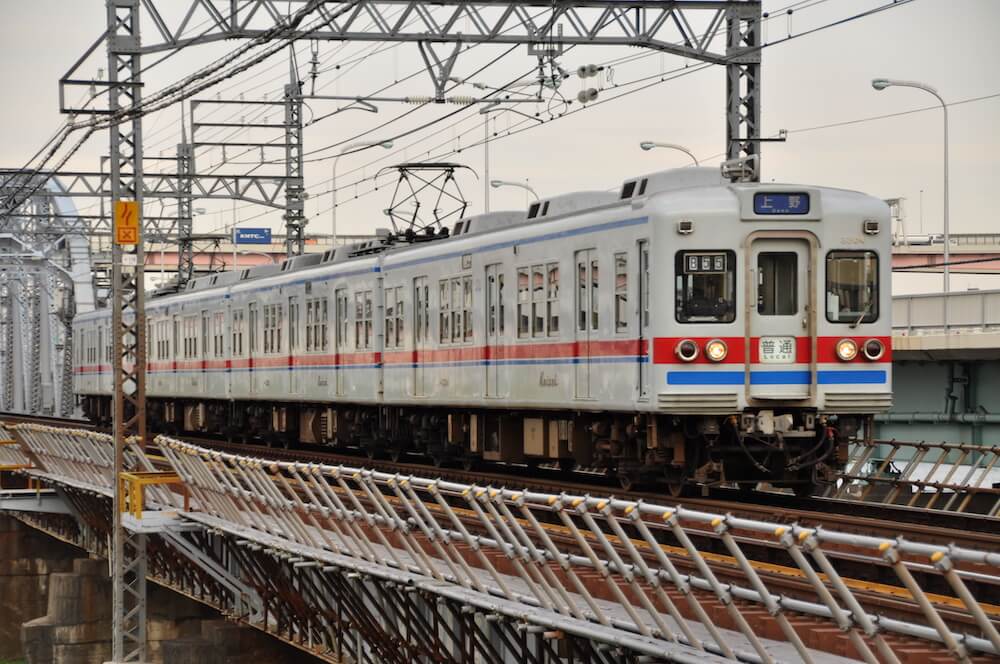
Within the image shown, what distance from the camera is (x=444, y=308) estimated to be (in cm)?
2331

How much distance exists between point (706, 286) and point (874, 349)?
6.35ft

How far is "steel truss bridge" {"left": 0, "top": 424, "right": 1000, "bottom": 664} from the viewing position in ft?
29.8

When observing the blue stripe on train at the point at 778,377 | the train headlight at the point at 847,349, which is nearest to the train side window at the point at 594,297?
the blue stripe on train at the point at 778,377

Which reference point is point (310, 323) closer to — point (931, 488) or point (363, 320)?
point (363, 320)

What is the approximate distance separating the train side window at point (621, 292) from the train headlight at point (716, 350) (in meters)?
1.01

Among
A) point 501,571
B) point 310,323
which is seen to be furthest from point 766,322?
point 310,323

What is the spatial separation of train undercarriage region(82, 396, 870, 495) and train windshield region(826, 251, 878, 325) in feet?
3.49

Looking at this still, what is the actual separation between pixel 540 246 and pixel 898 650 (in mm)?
11228

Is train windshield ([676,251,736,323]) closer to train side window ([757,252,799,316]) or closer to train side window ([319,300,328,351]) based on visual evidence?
train side window ([757,252,799,316])

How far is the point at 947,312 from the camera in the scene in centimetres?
3525

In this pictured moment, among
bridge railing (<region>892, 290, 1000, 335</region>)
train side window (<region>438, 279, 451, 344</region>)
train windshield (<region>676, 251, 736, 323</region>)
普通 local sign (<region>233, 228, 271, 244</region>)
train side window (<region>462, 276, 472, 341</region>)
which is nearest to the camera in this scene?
train windshield (<region>676, 251, 736, 323</region>)

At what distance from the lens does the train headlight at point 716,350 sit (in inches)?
680

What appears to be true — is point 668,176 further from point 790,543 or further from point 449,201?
point 449,201

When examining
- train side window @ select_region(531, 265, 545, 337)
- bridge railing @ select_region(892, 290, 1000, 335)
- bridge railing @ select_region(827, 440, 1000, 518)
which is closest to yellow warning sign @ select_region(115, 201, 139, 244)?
train side window @ select_region(531, 265, 545, 337)
